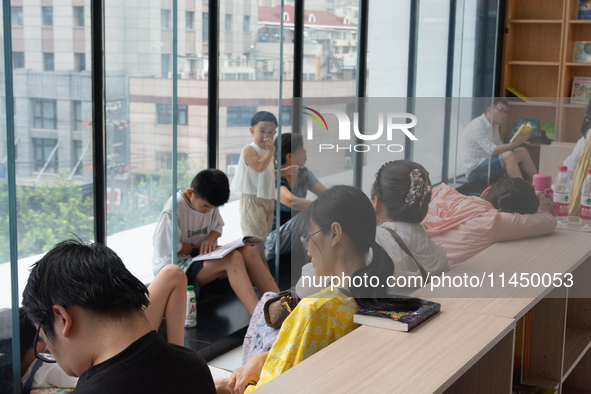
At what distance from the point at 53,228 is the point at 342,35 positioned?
2607 mm

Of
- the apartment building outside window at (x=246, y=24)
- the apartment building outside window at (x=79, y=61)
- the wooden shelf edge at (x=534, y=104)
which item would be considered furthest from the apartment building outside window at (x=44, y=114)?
the wooden shelf edge at (x=534, y=104)

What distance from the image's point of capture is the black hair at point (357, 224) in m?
1.81

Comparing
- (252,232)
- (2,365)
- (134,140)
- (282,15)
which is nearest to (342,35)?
(282,15)

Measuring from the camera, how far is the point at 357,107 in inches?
188

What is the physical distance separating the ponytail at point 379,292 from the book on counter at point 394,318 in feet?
0.10

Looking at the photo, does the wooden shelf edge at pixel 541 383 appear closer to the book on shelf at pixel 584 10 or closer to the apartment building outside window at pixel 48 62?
the apartment building outside window at pixel 48 62

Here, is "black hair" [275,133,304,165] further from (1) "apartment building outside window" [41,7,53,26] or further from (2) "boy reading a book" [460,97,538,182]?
(1) "apartment building outside window" [41,7,53,26]

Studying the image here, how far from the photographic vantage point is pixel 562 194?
2787 mm

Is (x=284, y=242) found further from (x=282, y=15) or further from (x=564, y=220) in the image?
(x=564, y=220)

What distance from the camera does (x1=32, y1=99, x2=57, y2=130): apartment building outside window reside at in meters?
2.62

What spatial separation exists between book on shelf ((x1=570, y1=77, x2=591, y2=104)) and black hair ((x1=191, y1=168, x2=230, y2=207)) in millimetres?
4505

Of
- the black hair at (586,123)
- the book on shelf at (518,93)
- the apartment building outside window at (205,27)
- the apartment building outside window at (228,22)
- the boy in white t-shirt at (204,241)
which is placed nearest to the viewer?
the black hair at (586,123)

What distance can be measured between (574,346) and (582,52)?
15.3ft

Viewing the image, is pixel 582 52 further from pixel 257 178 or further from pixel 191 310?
pixel 191 310
